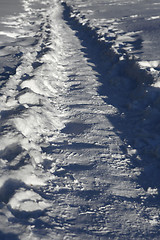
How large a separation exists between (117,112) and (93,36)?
15.0 ft

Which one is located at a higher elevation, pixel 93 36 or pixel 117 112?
pixel 93 36

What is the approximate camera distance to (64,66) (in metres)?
5.77

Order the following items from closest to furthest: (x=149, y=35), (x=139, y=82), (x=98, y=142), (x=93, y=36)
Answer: (x=98, y=142) → (x=139, y=82) → (x=149, y=35) → (x=93, y=36)

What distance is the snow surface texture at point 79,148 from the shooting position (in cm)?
214

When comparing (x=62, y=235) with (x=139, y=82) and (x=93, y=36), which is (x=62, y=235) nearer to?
(x=139, y=82)

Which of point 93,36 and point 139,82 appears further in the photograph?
point 93,36

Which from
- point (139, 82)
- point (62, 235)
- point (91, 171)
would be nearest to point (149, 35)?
point (139, 82)

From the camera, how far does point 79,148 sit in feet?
10.2

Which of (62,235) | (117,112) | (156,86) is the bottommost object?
(62,235)

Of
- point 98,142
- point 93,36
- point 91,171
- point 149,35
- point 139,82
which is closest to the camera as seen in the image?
point 91,171

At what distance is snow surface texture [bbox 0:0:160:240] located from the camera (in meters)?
2.14

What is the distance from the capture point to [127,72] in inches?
194

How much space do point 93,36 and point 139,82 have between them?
12.8 feet

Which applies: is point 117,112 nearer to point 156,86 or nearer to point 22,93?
point 156,86
